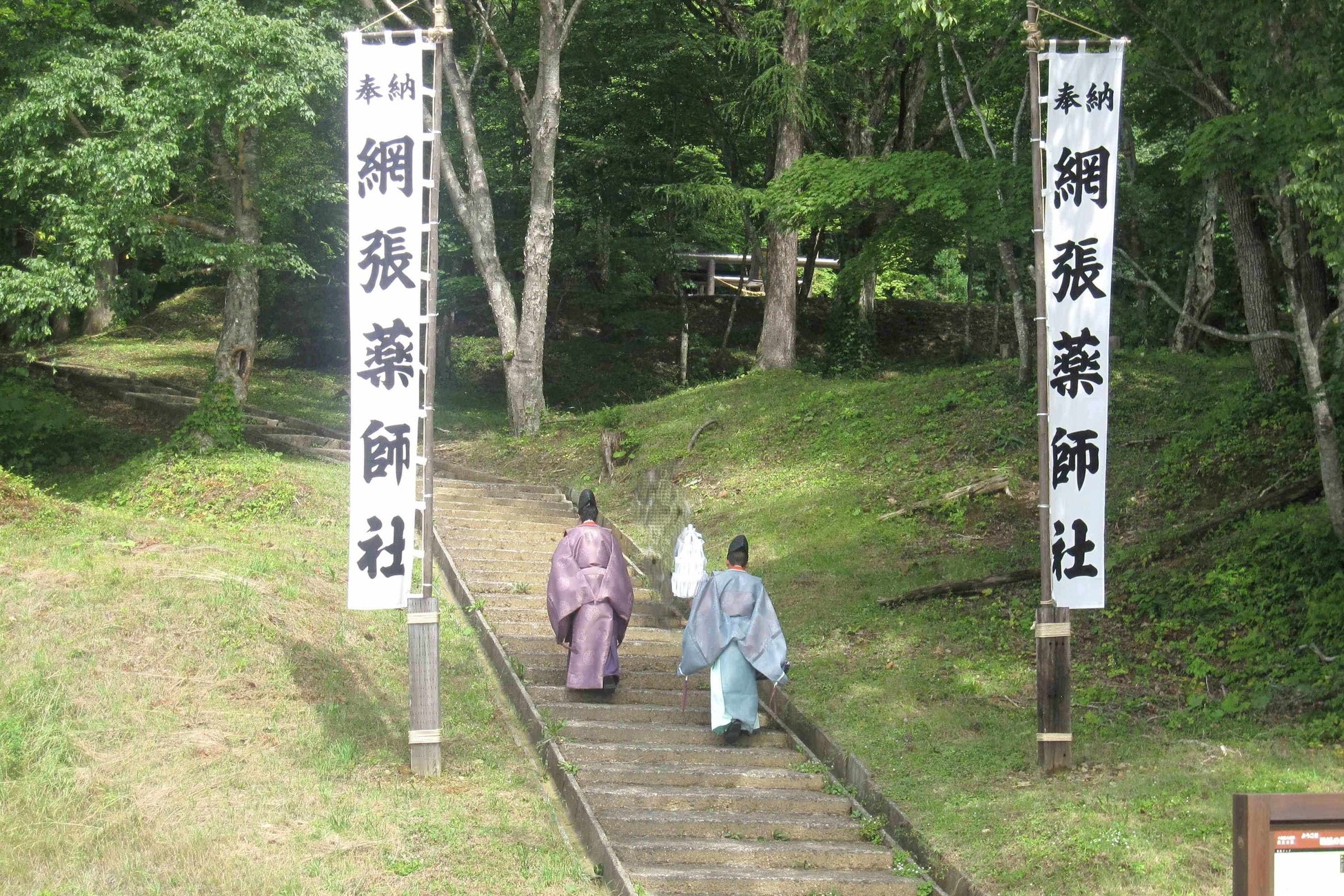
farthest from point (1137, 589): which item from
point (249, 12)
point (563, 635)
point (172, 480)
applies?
point (249, 12)

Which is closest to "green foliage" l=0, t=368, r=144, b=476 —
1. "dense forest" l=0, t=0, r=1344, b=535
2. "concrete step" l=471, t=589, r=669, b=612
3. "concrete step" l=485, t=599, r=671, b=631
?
"dense forest" l=0, t=0, r=1344, b=535

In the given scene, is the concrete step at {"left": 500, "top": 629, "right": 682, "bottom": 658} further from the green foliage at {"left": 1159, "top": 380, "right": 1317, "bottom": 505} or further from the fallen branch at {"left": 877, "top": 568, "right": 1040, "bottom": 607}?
the green foliage at {"left": 1159, "top": 380, "right": 1317, "bottom": 505}

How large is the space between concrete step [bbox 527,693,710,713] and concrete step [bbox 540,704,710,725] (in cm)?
2

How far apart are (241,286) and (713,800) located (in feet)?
47.3

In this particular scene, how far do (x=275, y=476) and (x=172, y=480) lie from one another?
5.00 feet

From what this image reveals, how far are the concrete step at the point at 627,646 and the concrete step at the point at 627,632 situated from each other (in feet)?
0.04

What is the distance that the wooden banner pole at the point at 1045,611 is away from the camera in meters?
8.73

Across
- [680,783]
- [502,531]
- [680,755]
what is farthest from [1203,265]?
[680,783]

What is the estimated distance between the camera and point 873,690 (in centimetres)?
1066

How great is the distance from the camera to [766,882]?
7766 mm

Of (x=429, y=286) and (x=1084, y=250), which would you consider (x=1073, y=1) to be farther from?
(x=429, y=286)

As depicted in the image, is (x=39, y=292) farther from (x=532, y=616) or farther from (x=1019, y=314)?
(x=1019, y=314)

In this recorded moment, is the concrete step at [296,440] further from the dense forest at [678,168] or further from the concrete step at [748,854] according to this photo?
the concrete step at [748,854]

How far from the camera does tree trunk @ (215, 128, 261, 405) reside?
781 inches
